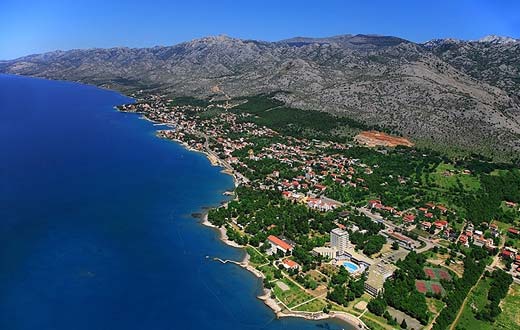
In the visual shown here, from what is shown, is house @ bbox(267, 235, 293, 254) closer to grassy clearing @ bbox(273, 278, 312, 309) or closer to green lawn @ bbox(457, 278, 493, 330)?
grassy clearing @ bbox(273, 278, 312, 309)

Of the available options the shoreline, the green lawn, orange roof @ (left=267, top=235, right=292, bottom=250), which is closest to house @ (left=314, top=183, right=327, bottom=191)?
the shoreline

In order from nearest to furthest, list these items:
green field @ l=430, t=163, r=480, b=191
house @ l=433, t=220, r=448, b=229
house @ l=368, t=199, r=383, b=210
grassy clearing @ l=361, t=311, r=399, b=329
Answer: grassy clearing @ l=361, t=311, r=399, b=329, house @ l=433, t=220, r=448, b=229, house @ l=368, t=199, r=383, b=210, green field @ l=430, t=163, r=480, b=191

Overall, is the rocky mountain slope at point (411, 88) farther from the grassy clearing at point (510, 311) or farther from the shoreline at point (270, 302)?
the shoreline at point (270, 302)

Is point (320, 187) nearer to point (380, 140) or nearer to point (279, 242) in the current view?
point (279, 242)

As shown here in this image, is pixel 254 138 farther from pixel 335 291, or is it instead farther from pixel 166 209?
pixel 335 291

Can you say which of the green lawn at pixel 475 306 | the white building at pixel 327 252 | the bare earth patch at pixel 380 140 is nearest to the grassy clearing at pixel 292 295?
the white building at pixel 327 252

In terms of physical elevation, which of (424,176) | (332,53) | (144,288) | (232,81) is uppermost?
(332,53)

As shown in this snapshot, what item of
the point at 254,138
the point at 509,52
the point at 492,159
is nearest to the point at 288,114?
the point at 254,138
